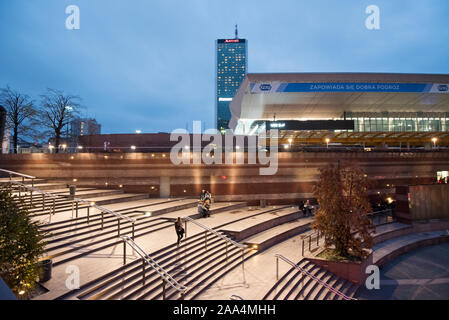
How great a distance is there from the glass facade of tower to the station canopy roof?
158 m

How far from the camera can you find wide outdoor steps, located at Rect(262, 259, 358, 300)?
25.2 ft

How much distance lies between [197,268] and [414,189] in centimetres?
1762

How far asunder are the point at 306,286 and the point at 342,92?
28.1m

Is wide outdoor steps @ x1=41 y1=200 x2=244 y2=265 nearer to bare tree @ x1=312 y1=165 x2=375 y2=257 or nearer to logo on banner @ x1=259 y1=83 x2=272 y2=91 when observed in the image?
bare tree @ x1=312 y1=165 x2=375 y2=257

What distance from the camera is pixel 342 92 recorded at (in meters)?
30.2

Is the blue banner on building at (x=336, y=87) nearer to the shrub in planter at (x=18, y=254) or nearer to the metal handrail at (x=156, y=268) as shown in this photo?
the metal handrail at (x=156, y=268)

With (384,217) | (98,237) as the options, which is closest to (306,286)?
(98,237)

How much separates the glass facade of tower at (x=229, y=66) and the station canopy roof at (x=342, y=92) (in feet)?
520

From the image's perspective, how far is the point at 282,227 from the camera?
13820 millimetres

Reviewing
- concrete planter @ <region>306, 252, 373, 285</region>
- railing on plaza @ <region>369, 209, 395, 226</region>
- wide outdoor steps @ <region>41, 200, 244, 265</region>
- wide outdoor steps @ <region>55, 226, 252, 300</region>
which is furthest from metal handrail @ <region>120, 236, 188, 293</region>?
railing on plaza @ <region>369, 209, 395, 226</region>

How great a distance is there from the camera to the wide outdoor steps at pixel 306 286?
7.68 metres

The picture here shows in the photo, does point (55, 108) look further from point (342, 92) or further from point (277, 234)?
→ point (342, 92)

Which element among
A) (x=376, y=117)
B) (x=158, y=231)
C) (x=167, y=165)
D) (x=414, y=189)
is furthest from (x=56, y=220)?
(x=376, y=117)
